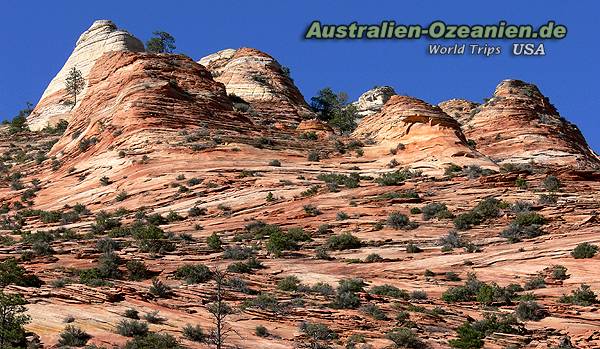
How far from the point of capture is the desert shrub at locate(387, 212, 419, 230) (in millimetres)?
38188

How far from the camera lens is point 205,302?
2533 centimetres

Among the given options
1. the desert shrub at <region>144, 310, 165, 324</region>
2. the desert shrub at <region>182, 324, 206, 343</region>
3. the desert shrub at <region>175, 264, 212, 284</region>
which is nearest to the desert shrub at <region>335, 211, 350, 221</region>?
the desert shrub at <region>175, 264, 212, 284</region>

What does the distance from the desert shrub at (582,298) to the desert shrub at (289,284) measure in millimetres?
9358

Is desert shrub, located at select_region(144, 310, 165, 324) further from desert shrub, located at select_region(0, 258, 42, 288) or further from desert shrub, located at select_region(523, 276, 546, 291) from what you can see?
desert shrub, located at select_region(523, 276, 546, 291)

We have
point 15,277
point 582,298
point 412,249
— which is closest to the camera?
point 15,277

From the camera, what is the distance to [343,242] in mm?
35438

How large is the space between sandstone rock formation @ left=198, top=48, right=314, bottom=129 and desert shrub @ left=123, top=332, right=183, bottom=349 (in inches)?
1991

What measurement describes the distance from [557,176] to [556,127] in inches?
955

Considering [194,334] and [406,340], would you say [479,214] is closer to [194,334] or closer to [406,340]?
[406,340]

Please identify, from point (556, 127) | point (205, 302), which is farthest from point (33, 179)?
point (556, 127)

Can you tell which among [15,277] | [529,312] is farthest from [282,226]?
[15,277]

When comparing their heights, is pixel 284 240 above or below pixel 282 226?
below

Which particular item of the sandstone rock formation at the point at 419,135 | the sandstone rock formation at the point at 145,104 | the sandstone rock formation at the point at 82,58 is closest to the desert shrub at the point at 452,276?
the sandstone rock formation at the point at 419,135

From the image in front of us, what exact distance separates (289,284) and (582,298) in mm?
10246
